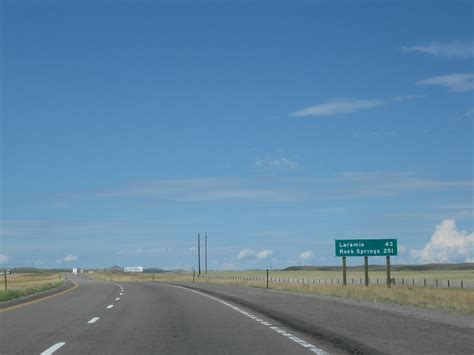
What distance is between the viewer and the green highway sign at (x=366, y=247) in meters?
55.5

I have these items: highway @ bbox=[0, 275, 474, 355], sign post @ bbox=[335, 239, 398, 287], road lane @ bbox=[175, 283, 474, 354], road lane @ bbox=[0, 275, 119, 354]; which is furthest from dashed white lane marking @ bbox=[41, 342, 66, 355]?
sign post @ bbox=[335, 239, 398, 287]

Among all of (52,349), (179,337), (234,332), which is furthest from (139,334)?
(52,349)

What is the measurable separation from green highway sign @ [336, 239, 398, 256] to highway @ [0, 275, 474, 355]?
32966 millimetres

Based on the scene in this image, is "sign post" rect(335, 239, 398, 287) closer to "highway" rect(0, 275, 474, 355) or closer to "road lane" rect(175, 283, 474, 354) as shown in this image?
"road lane" rect(175, 283, 474, 354)

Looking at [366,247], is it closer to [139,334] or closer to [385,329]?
[385,329]

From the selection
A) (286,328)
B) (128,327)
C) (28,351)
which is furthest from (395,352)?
(128,327)

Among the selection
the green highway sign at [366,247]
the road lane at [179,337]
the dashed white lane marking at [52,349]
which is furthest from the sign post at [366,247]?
the dashed white lane marking at [52,349]

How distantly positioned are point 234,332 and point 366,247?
41333mm

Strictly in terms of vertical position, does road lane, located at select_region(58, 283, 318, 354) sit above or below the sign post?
below

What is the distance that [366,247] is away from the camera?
5594 cm

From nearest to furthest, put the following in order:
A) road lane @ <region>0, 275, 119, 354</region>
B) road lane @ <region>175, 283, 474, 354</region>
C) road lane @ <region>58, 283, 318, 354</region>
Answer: road lane @ <region>58, 283, 318, 354</region>, road lane @ <region>175, 283, 474, 354</region>, road lane @ <region>0, 275, 119, 354</region>

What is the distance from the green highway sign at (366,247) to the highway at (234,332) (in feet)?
108

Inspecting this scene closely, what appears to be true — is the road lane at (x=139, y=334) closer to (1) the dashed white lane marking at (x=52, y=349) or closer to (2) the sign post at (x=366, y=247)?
(1) the dashed white lane marking at (x=52, y=349)

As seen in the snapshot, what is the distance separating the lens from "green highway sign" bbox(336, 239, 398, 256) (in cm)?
5547
